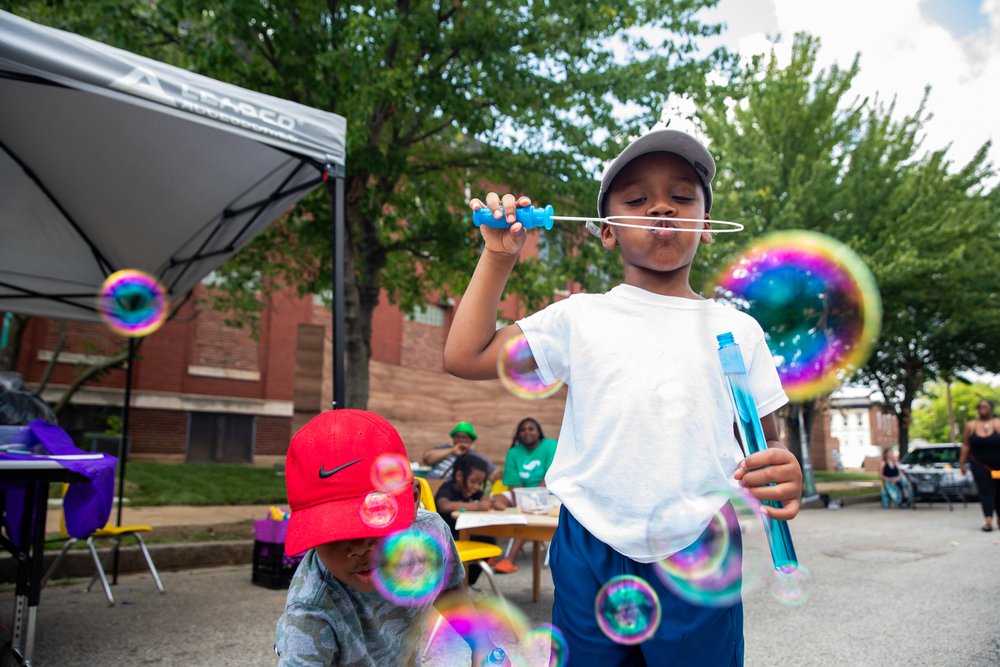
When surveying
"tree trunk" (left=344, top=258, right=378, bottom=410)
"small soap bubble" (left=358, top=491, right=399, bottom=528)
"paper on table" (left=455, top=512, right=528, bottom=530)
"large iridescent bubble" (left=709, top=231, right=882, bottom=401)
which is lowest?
"paper on table" (left=455, top=512, right=528, bottom=530)

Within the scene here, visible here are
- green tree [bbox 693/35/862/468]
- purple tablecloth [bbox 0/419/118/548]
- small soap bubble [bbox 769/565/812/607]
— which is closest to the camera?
small soap bubble [bbox 769/565/812/607]

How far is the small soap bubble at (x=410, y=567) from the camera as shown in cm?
172

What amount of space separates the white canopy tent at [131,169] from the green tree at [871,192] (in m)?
9.90

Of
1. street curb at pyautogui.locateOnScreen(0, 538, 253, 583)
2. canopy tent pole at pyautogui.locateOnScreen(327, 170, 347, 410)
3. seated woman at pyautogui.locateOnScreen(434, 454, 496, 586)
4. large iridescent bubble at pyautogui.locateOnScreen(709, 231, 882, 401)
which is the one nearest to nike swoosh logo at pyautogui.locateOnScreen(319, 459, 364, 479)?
canopy tent pole at pyautogui.locateOnScreen(327, 170, 347, 410)

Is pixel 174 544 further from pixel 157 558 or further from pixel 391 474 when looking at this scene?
pixel 391 474

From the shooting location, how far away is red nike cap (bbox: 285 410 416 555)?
1.58 metres

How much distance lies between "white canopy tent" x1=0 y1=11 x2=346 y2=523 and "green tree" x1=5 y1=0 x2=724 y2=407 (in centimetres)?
195

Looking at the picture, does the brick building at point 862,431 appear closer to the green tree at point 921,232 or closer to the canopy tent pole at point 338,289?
the green tree at point 921,232

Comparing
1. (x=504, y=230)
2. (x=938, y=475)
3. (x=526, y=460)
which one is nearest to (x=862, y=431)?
(x=938, y=475)

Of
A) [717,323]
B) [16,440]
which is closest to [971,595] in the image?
[717,323]

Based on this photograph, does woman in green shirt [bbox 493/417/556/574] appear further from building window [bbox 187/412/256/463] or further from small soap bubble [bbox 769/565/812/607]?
building window [bbox 187/412/256/463]

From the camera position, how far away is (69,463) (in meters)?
3.48

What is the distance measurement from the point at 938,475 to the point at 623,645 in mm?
19255

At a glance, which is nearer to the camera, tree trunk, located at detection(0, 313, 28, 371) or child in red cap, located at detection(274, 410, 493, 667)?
child in red cap, located at detection(274, 410, 493, 667)
